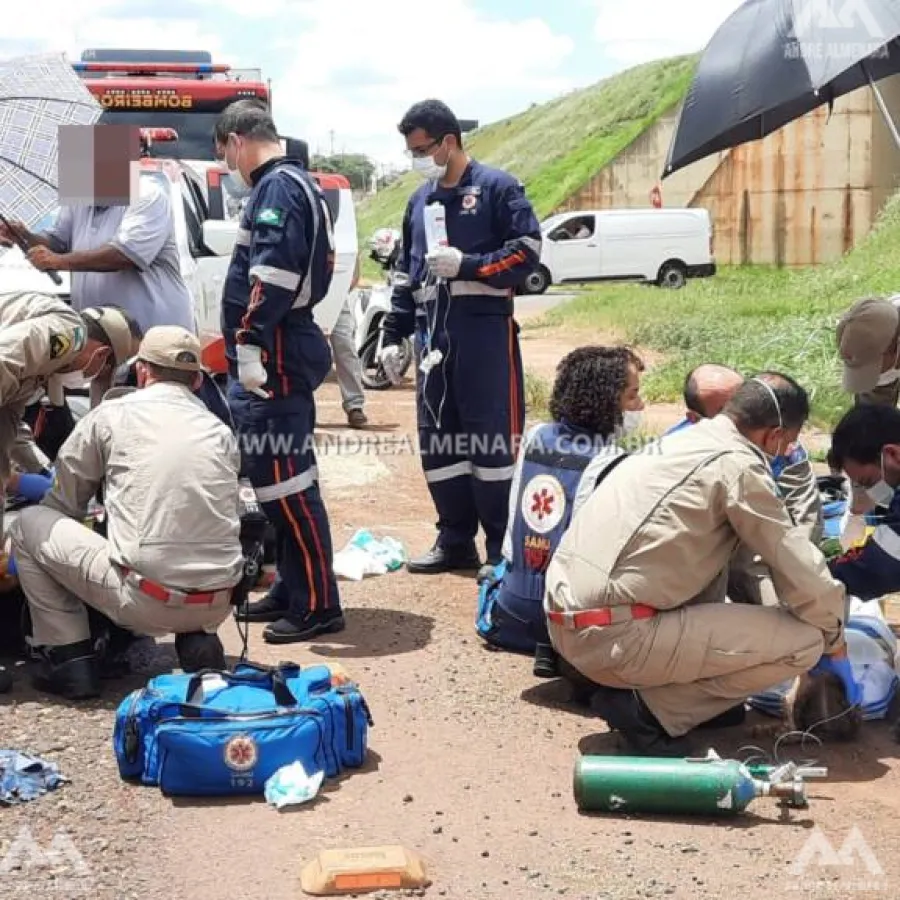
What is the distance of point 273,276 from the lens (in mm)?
6004

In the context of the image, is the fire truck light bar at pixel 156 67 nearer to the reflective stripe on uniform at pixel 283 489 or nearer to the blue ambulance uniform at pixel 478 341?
the blue ambulance uniform at pixel 478 341

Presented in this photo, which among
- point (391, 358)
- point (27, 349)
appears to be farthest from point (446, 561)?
point (27, 349)

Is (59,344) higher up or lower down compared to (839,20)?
lower down

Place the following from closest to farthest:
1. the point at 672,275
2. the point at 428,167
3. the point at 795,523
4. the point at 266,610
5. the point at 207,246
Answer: the point at 795,523 < the point at 266,610 < the point at 428,167 < the point at 207,246 < the point at 672,275

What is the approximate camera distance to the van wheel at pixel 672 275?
3112cm

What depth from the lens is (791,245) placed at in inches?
1329

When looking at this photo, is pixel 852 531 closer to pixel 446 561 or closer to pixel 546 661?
pixel 546 661

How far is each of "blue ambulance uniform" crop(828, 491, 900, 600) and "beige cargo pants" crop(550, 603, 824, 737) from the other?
14.9 inches

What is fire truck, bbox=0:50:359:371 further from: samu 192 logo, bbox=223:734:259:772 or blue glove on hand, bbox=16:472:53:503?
samu 192 logo, bbox=223:734:259:772

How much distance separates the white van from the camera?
102ft

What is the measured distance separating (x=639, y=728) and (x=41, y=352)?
8.10 feet

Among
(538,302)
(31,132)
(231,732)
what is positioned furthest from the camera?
(538,302)

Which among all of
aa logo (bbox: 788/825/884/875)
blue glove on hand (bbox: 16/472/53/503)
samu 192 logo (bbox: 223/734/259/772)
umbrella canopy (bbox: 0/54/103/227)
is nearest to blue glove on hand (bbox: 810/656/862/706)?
aa logo (bbox: 788/825/884/875)

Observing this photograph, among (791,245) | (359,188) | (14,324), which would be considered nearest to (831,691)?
(14,324)
